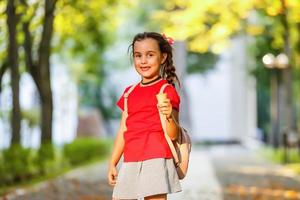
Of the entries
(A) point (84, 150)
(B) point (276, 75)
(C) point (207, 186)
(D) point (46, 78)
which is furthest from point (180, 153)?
(B) point (276, 75)

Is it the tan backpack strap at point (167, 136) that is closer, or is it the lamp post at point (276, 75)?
the tan backpack strap at point (167, 136)

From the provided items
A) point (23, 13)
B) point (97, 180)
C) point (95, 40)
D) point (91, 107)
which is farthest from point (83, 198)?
point (91, 107)

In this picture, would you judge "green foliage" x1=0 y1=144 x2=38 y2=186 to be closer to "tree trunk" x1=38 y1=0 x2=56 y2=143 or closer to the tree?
"tree trunk" x1=38 y1=0 x2=56 y2=143

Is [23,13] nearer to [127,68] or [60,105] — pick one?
[60,105]

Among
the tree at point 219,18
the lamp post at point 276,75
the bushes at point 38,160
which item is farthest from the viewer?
the lamp post at point 276,75

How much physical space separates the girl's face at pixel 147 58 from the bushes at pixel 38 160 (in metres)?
9.47

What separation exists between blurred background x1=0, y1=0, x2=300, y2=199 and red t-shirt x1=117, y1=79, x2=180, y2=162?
1.06 metres

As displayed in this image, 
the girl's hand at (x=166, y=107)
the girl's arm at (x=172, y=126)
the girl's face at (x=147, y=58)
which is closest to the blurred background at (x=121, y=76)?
the girl's face at (x=147, y=58)

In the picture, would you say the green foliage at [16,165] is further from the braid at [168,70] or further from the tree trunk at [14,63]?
the braid at [168,70]

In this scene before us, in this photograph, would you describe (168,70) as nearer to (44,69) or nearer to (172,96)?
(172,96)

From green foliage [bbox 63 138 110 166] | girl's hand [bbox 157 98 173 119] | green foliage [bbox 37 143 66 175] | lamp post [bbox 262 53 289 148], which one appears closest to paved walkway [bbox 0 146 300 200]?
green foliage [bbox 37 143 66 175]

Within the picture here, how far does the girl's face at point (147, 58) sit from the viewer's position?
191 inches

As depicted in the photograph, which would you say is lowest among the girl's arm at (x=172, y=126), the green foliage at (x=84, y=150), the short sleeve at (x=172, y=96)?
the green foliage at (x=84, y=150)

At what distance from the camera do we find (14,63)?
48.8 feet
